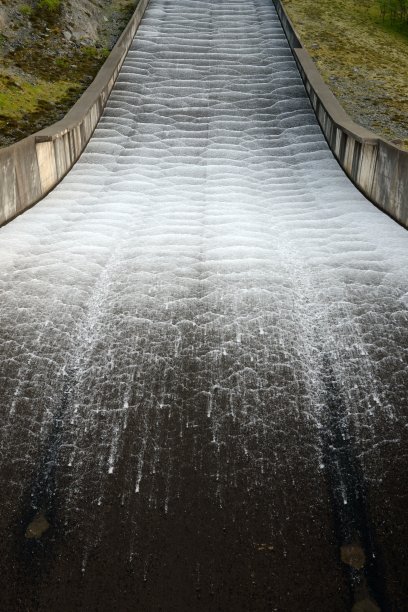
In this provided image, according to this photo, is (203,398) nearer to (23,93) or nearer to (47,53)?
(23,93)

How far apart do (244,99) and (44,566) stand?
11731mm

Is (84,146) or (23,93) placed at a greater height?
(23,93)

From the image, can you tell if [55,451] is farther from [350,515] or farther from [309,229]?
[309,229]

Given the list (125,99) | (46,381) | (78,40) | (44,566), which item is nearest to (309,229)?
(46,381)

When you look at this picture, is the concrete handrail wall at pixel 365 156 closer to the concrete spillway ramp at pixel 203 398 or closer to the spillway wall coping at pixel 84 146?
the spillway wall coping at pixel 84 146

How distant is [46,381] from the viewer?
17.0 ft

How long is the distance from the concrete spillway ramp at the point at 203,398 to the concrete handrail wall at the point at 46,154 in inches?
11.9

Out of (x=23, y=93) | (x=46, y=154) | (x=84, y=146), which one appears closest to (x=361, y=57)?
(x=84, y=146)

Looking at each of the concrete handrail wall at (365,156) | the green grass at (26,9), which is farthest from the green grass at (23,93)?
the concrete handrail wall at (365,156)

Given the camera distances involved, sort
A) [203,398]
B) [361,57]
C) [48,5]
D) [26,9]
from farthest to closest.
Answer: [48,5]
[26,9]
[361,57]
[203,398]

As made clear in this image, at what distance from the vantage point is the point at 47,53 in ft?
47.4

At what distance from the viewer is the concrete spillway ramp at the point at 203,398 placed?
3715 millimetres

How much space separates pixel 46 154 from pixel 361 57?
999 cm

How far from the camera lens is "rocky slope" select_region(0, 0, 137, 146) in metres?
11.5
